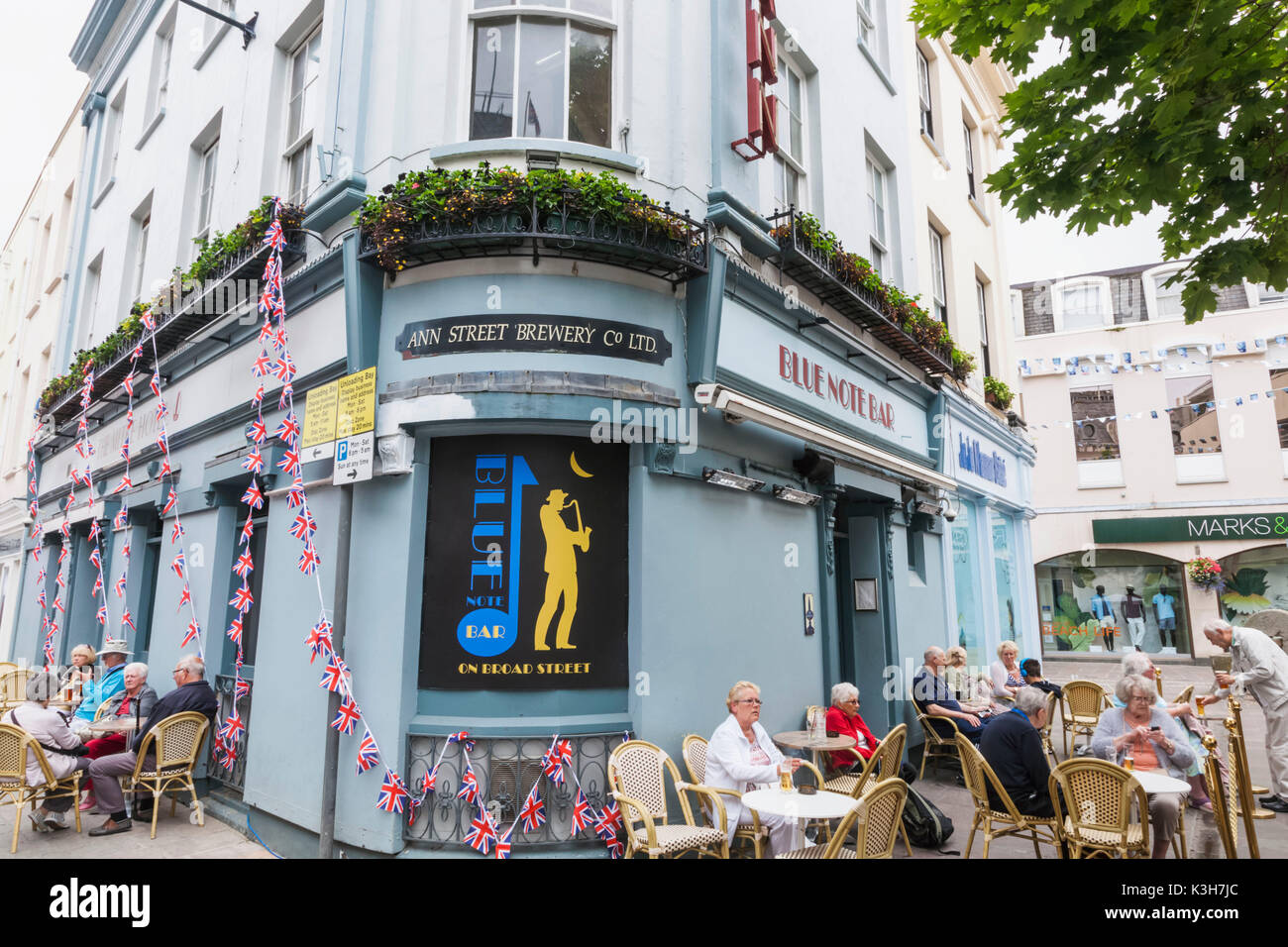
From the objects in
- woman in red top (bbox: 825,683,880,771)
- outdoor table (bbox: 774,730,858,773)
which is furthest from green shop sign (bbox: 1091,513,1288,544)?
Result: outdoor table (bbox: 774,730,858,773)

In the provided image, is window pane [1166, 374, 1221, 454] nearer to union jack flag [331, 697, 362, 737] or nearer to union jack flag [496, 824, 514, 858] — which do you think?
union jack flag [496, 824, 514, 858]

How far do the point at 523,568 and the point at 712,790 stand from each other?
7.22ft

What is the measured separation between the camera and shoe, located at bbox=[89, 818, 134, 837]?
706 centimetres

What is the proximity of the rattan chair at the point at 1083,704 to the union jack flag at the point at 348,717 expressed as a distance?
8.53 metres

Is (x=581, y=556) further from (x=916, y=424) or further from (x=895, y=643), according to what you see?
(x=916, y=424)

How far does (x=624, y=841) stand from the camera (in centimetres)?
566

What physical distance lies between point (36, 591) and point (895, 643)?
1587 centimetres

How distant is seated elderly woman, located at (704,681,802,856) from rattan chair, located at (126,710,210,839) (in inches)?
204

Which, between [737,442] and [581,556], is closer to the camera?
[581,556]

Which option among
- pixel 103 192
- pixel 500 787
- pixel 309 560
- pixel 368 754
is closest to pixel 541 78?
pixel 309 560

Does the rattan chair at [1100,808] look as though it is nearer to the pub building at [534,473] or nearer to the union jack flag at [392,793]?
the pub building at [534,473]

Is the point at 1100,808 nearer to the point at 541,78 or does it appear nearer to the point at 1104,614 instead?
the point at 541,78
